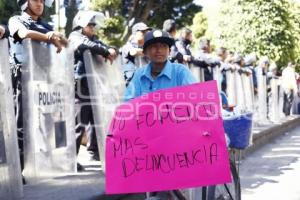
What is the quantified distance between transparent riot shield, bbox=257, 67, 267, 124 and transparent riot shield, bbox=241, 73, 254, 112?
58 centimetres

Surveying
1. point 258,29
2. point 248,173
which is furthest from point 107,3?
point 248,173

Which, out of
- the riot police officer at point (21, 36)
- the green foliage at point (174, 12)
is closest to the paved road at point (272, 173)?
the riot police officer at point (21, 36)

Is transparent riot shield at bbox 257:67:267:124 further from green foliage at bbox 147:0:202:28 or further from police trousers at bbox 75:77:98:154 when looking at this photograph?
green foliage at bbox 147:0:202:28

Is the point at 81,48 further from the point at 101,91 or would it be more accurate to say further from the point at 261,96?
the point at 261,96

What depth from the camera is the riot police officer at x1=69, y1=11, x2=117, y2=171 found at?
642 centimetres

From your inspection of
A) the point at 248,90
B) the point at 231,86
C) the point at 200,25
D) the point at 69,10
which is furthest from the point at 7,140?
the point at 200,25

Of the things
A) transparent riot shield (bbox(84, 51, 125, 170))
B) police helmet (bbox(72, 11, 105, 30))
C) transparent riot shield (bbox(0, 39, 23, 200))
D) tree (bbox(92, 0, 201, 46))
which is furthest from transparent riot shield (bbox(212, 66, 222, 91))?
tree (bbox(92, 0, 201, 46))

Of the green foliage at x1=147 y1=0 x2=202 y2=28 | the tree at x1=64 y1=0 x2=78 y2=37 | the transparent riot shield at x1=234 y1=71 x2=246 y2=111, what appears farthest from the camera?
the green foliage at x1=147 y1=0 x2=202 y2=28

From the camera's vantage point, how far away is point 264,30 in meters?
22.0

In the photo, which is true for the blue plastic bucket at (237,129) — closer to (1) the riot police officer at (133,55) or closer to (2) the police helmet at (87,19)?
(2) the police helmet at (87,19)

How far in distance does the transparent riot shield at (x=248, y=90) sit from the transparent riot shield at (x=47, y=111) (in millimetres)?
7831

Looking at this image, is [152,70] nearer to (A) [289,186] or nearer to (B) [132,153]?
(B) [132,153]

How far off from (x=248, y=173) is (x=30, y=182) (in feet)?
11.7

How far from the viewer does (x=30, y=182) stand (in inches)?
215
